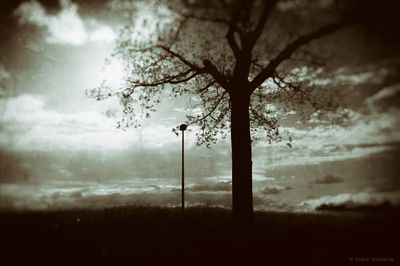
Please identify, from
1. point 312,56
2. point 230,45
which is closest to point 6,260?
point 230,45

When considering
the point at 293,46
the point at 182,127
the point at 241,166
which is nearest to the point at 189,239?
the point at 241,166

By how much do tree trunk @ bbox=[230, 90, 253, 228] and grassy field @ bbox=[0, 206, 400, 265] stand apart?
0.70m

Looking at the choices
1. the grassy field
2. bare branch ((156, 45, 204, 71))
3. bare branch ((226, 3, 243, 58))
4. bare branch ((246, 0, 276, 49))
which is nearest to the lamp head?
bare branch ((156, 45, 204, 71))

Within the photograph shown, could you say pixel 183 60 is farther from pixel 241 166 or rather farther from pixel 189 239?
pixel 189 239

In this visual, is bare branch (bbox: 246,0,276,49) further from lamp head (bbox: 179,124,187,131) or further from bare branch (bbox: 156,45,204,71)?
lamp head (bbox: 179,124,187,131)

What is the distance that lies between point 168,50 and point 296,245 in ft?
28.1

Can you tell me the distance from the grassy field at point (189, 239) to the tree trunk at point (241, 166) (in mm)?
703

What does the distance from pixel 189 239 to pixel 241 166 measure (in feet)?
10.6

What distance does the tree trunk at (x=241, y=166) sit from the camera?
12.3 m

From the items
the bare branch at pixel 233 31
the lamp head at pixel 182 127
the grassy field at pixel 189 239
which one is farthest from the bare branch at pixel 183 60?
the grassy field at pixel 189 239

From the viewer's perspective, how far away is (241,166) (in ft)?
41.2

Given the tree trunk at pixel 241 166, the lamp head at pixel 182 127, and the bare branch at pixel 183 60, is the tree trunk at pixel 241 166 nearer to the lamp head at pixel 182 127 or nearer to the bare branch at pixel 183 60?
the bare branch at pixel 183 60

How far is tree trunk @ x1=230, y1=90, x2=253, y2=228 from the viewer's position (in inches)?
486

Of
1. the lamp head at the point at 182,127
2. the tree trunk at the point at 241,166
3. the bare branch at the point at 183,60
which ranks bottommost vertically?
the tree trunk at the point at 241,166
